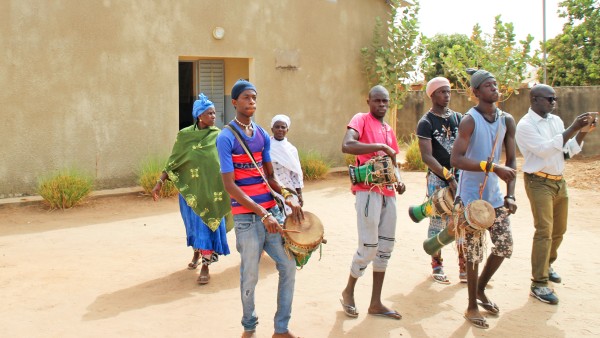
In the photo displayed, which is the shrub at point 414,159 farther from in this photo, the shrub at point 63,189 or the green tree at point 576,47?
the green tree at point 576,47

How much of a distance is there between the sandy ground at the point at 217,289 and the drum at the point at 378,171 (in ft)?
3.45

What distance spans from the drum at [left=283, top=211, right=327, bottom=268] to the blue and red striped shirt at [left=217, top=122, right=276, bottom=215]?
232 millimetres

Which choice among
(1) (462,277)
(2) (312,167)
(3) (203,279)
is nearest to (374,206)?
(1) (462,277)

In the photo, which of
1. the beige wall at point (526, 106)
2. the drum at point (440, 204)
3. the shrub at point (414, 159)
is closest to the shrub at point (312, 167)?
the shrub at point (414, 159)

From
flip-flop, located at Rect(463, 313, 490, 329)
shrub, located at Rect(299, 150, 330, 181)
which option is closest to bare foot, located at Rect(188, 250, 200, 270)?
flip-flop, located at Rect(463, 313, 490, 329)

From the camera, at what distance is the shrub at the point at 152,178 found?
10.1 m

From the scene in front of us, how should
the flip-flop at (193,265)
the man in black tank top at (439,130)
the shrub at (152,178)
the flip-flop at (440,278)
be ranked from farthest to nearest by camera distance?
the shrub at (152,178), the flip-flop at (193,265), the flip-flop at (440,278), the man in black tank top at (439,130)

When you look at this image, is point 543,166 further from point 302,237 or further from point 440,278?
point 302,237

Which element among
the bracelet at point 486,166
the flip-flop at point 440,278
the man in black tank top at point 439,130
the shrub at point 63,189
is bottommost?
the flip-flop at point 440,278

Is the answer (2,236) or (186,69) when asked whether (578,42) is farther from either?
(2,236)

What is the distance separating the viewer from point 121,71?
1026cm

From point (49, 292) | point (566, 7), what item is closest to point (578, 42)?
point (566, 7)

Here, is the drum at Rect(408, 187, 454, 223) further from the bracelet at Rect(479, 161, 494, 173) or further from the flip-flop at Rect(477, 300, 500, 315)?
the flip-flop at Rect(477, 300, 500, 315)

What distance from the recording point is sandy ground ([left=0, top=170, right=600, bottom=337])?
467cm
